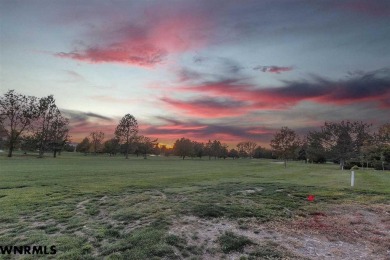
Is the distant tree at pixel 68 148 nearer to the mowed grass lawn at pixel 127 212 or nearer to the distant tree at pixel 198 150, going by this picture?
the distant tree at pixel 198 150

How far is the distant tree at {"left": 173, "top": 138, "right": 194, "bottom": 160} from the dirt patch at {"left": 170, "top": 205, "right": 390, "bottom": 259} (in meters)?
117

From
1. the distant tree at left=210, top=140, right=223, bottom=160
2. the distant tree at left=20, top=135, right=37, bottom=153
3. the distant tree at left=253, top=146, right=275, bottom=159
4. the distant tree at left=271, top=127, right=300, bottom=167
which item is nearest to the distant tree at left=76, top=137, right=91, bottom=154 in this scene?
the distant tree at left=20, top=135, right=37, bottom=153

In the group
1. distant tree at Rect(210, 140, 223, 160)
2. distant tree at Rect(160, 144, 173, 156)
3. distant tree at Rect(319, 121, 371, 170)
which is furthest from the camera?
distant tree at Rect(160, 144, 173, 156)

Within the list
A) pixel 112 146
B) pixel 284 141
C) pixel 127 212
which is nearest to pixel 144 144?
pixel 112 146

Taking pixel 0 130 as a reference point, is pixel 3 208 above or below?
below

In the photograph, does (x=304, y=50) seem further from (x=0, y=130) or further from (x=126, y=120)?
(x=126, y=120)

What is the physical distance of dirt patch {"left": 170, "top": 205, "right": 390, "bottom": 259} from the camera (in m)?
8.66

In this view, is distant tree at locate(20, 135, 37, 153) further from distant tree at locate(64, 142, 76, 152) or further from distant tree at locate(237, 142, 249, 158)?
distant tree at locate(237, 142, 249, 158)

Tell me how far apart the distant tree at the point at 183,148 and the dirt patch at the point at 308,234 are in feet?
383

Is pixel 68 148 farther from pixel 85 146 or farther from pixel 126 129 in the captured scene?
pixel 126 129

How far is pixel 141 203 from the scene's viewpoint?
14.3 m

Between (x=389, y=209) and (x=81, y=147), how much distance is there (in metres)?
130

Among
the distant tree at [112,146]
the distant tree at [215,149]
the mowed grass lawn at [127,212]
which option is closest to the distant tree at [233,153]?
the distant tree at [215,149]

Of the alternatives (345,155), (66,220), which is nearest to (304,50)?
(66,220)
